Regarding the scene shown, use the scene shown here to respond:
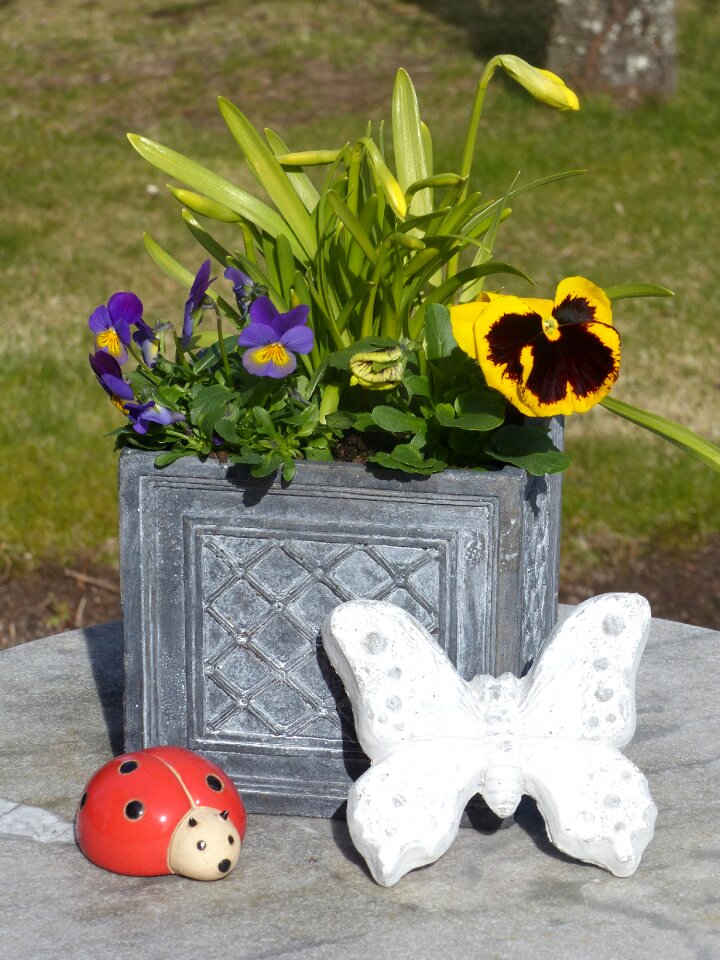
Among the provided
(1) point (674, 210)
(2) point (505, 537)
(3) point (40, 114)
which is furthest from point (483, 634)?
(3) point (40, 114)

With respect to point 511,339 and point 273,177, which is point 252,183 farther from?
point 511,339

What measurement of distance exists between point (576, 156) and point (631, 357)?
2.25 metres

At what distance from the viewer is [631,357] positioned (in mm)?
5258

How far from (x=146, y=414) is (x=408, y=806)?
59cm

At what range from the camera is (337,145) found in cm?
725

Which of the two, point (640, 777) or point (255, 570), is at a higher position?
point (255, 570)

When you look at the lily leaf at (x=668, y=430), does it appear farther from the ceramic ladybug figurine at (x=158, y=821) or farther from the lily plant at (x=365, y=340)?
the ceramic ladybug figurine at (x=158, y=821)

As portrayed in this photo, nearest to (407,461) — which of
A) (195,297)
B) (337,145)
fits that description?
(195,297)

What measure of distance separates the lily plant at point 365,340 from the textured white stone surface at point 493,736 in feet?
0.72

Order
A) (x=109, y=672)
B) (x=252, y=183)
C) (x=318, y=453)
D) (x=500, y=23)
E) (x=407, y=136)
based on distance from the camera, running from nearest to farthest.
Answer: (x=318, y=453)
(x=407, y=136)
(x=109, y=672)
(x=252, y=183)
(x=500, y=23)

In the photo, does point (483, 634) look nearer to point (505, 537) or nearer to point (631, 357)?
point (505, 537)

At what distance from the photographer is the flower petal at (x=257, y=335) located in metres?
1.70

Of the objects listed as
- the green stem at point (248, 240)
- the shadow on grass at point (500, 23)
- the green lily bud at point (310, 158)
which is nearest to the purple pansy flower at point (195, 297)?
the green stem at point (248, 240)

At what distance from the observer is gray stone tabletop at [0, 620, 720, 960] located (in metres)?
1.50
